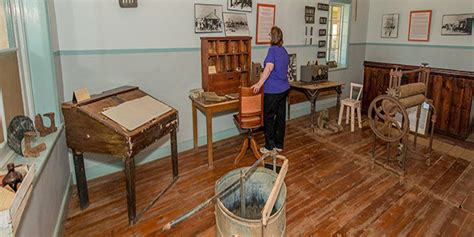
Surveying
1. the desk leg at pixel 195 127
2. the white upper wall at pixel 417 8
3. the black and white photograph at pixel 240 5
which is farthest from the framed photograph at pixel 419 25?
the desk leg at pixel 195 127

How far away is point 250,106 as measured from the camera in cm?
333

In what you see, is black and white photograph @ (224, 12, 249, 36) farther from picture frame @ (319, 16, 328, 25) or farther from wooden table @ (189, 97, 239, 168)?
picture frame @ (319, 16, 328, 25)

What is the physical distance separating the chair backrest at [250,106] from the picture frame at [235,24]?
3.86 ft

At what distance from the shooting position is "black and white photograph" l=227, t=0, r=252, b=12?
404 cm

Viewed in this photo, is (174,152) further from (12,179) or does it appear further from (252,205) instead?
(12,179)

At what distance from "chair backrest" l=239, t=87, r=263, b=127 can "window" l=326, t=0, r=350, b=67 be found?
3.10m

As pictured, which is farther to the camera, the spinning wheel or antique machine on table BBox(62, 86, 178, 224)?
the spinning wheel

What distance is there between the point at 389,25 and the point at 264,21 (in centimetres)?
299

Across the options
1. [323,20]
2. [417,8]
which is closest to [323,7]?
[323,20]

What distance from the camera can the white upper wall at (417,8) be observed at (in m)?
4.86

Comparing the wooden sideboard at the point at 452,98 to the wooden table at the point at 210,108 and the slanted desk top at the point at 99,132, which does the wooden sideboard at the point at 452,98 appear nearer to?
the wooden table at the point at 210,108

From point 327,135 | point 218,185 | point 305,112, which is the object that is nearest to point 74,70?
point 218,185

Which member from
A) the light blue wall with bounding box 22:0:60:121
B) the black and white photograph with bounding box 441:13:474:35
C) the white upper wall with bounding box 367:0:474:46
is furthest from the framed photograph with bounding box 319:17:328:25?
the light blue wall with bounding box 22:0:60:121

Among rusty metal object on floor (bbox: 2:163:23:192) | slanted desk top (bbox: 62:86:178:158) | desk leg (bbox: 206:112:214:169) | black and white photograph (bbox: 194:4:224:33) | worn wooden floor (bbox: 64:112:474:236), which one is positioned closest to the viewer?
rusty metal object on floor (bbox: 2:163:23:192)
